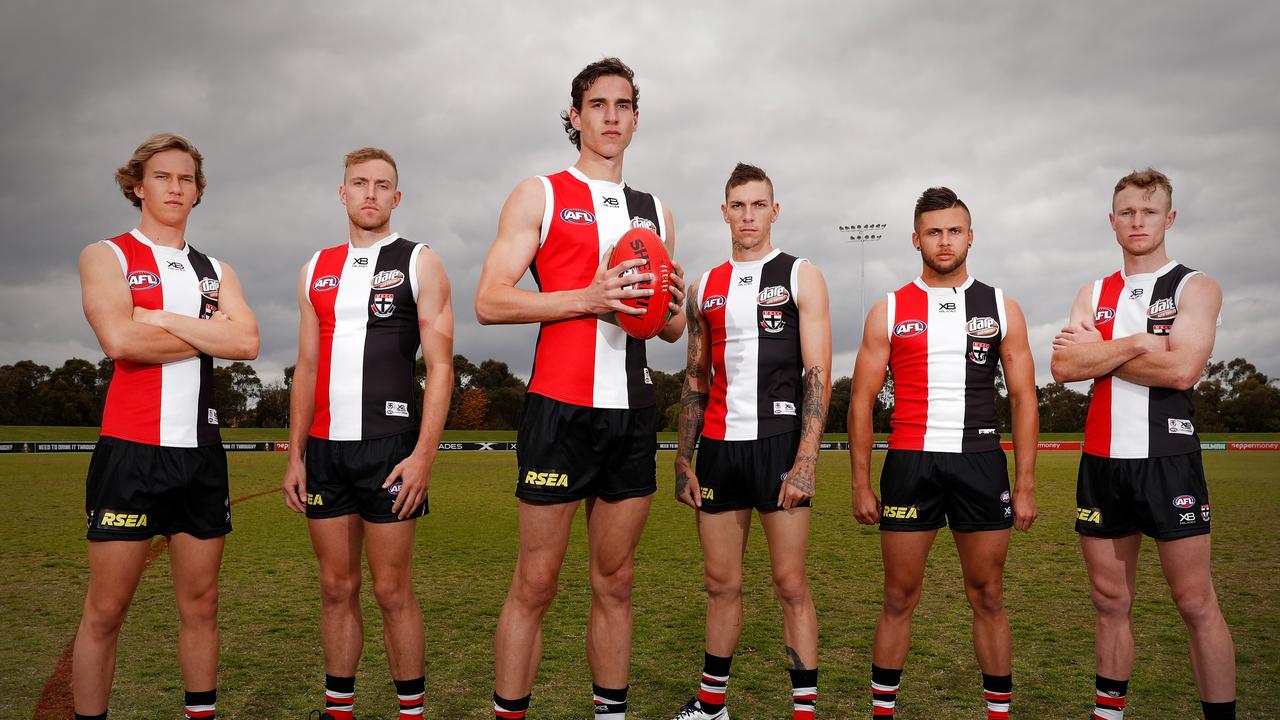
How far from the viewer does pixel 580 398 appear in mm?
3525

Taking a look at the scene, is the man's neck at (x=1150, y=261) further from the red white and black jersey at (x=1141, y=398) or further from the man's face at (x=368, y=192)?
the man's face at (x=368, y=192)

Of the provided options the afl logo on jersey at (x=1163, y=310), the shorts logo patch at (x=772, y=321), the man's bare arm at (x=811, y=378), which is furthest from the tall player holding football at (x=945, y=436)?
the afl logo on jersey at (x=1163, y=310)

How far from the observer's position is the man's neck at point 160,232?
13.1 feet

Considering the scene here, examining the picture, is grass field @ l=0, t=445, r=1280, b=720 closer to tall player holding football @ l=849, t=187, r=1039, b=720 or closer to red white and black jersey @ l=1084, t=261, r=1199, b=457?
tall player holding football @ l=849, t=187, r=1039, b=720

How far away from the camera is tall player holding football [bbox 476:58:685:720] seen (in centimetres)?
350

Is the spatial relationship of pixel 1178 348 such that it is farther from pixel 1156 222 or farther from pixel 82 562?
pixel 82 562

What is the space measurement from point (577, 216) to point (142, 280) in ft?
7.02

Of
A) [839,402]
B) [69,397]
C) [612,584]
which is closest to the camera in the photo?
[612,584]

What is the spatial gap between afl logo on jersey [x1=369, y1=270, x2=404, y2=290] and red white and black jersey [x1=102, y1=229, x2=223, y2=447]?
0.82 m

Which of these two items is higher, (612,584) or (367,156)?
(367,156)

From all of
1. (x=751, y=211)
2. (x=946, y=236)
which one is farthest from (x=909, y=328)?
(x=751, y=211)

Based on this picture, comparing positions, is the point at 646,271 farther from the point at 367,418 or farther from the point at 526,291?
the point at 367,418

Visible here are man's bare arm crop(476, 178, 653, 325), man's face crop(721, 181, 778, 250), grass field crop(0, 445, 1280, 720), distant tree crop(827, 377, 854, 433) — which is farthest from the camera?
distant tree crop(827, 377, 854, 433)

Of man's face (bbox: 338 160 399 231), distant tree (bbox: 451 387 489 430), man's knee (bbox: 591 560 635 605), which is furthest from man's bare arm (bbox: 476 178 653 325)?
distant tree (bbox: 451 387 489 430)
